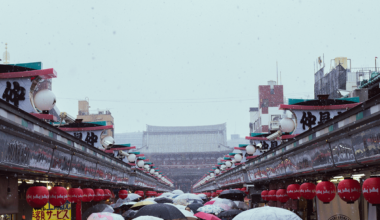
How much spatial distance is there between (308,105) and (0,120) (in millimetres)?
11199

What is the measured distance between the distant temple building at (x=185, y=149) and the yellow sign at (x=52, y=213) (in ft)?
235

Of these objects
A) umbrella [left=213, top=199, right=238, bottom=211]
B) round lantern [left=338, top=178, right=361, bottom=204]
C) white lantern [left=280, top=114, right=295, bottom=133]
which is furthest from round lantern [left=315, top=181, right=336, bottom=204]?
umbrella [left=213, top=199, right=238, bottom=211]

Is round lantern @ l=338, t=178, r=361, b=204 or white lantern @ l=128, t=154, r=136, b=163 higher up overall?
white lantern @ l=128, t=154, r=136, b=163

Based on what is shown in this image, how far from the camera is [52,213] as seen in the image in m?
15.7

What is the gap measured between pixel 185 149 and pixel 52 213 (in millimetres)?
84098

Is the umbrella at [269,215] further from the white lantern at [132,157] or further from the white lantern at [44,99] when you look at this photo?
the white lantern at [132,157]

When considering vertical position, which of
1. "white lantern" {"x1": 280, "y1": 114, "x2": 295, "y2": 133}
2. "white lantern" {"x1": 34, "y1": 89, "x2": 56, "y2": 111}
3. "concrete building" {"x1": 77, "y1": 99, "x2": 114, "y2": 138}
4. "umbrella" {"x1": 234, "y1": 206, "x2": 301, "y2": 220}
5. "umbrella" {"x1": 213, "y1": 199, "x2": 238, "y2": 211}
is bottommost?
"umbrella" {"x1": 213, "y1": 199, "x2": 238, "y2": 211}

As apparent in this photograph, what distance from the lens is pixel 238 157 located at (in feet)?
90.5

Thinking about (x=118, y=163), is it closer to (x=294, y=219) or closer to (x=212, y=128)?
(x=294, y=219)

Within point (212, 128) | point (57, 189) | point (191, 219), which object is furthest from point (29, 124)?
point (212, 128)

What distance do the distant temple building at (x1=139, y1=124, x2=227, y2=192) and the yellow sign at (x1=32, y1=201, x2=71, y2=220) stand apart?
235 ft

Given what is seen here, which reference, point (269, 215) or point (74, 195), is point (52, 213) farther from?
point (269, 215)

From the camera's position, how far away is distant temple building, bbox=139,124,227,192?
90.0 metres

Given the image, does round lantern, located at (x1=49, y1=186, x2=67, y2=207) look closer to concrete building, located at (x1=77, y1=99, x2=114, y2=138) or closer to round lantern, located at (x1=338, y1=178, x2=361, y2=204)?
round lantern, located at (x1=338, y1=178, x2=361, y2=204)
